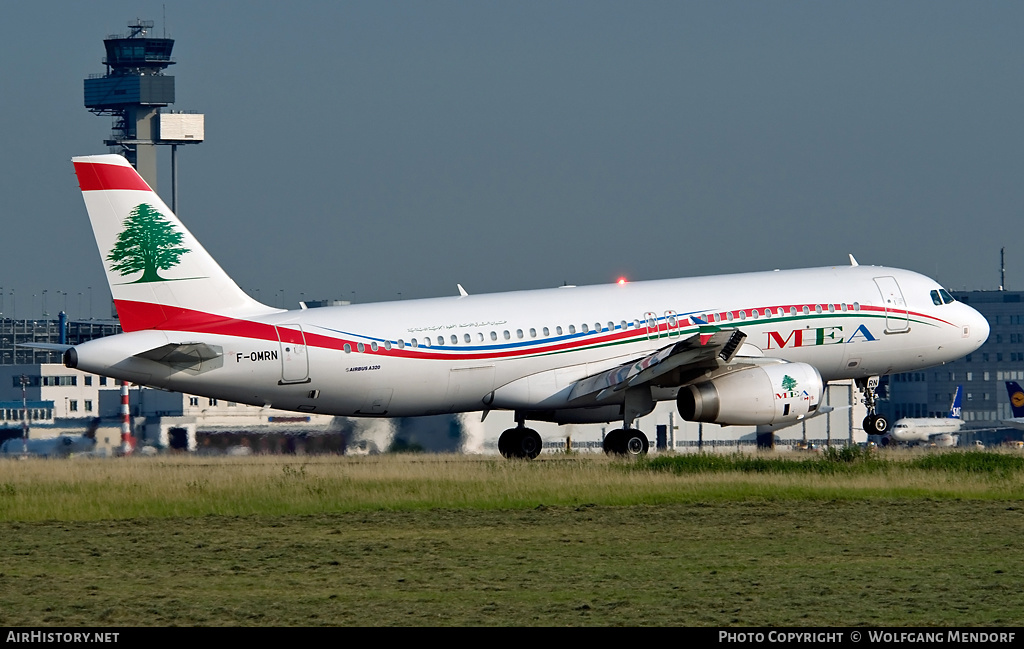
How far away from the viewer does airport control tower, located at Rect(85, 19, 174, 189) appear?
7579 inches

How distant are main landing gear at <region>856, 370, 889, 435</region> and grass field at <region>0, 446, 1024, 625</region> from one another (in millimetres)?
5811

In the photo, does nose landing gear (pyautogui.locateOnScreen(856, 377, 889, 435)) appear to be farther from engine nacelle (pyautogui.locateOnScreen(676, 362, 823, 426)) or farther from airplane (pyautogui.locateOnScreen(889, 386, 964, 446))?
airplane (pyautogui.locateOnScreen(889, 386, 964, 446))

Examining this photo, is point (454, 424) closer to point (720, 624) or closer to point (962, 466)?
point (962, 466)

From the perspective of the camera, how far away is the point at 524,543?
74.5 ft

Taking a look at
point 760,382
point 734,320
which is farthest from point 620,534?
point 734,320

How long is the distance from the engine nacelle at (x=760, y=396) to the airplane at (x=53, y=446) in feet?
66.5

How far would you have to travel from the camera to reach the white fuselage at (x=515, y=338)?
114 ft

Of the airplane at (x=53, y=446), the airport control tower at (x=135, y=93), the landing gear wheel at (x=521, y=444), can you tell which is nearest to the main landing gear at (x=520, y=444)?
the landing gear wheel at (x=521, y=444)

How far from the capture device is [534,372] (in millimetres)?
38219

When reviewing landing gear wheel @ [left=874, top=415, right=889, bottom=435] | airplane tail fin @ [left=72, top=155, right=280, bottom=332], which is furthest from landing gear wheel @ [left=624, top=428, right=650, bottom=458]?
airplane tail fin @ [left=72, top=155, right=280, bottom=332]

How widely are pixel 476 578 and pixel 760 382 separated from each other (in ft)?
62.5

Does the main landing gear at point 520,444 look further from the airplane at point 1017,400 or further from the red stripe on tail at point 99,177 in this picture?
the airplane at point 1017,400

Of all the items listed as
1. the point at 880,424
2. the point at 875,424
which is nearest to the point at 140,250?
the point at 875,424

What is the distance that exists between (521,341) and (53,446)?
838 inches
